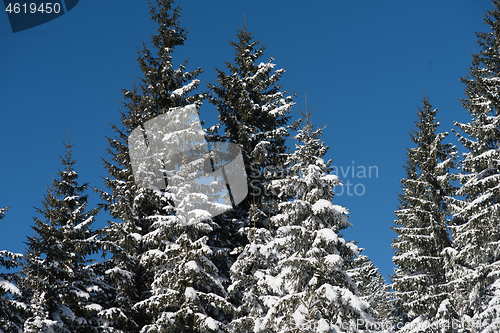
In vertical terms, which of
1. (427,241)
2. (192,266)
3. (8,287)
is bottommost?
(8,287)

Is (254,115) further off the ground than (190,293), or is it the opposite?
(254,115)

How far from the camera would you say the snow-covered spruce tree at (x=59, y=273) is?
16964 millimetres

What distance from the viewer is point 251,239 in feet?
65.7

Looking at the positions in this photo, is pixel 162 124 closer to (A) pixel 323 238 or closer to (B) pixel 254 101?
(B) pixel 254 101

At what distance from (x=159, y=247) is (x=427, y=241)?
14.9 metres

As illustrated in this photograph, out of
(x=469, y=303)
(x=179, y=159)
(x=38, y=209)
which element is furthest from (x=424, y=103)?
(x=38, y=209)

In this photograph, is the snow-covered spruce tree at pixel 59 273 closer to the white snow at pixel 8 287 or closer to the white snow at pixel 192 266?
the white snow at pixel 8 287

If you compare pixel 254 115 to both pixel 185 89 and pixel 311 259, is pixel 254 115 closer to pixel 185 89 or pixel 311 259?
pixel 185 89

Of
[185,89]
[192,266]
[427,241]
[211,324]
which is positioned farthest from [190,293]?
[427,241]

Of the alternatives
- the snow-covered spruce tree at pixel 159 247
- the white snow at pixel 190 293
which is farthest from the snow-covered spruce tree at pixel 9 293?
the white snow at pixel 190 293

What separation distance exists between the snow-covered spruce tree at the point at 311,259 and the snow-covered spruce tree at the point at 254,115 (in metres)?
5.82

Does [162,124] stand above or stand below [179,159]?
above

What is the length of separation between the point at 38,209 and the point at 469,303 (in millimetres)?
20346

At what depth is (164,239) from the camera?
→ 19.9 meters
